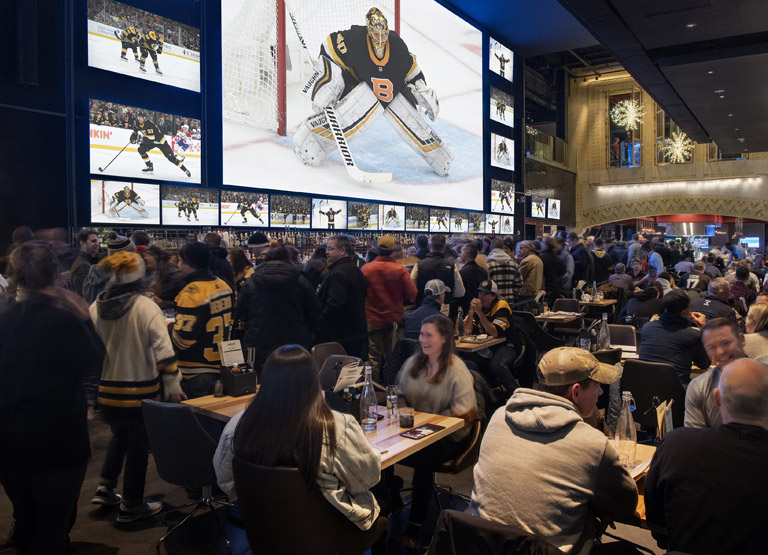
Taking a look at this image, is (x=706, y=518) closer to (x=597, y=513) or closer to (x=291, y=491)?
(x=597, y=513)

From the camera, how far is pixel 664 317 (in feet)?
15.1

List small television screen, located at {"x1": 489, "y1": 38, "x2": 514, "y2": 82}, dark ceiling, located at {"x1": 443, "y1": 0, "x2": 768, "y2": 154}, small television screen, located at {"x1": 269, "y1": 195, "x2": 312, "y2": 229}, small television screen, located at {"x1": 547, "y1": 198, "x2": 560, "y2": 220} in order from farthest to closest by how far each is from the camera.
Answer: small television screen, located at {"x1": 547, "y1": 198, "x2": 560, "y2": 220} < small television screen, located at {"x1": 489, "y1": 38, "x2": 514, "y2": 82} < small television screen, located at {"x1": 269, "y1": 195, "x2": 312, "y2": 229} < dark ceiling, located at {"x1": 443, "y1": 0, "x2": 768, "y2": 154}

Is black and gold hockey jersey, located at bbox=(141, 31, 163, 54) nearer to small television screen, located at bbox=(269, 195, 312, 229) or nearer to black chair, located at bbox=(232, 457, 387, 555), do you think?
small television screen, located at bbox=(269, 195, 312, 229)

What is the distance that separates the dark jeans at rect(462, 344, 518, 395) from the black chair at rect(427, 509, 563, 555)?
417cm

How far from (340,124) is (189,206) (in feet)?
11.5

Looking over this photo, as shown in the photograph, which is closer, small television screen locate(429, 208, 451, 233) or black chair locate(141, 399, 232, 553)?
black chair locate(141, 399, 232, 553)

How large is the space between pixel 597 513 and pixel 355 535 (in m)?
0.98

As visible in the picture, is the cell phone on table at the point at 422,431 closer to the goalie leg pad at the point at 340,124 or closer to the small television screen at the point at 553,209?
the goalie leg pad at the point at 340,124

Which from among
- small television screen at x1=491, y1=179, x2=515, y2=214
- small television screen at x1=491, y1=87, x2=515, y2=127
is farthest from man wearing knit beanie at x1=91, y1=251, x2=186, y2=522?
small television screen at x1=491, y1=87, x2=515, y2=127

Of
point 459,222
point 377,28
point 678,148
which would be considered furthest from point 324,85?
point 678,148

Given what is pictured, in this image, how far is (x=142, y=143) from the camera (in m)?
7.18

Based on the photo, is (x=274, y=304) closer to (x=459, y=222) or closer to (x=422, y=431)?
(x=422, y=431)

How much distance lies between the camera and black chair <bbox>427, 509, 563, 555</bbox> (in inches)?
67.5

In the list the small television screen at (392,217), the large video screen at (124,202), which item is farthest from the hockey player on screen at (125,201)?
the small television screen at (392,217)
